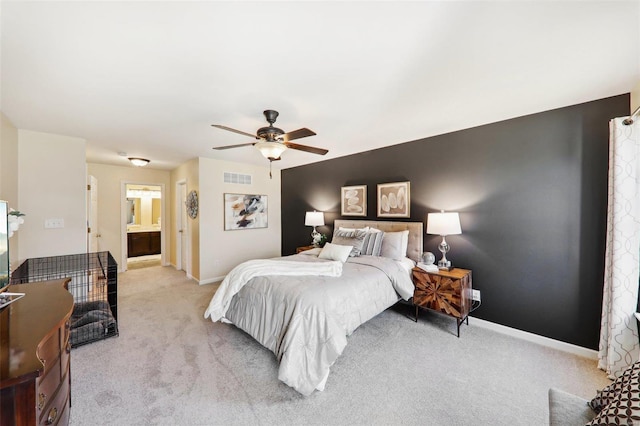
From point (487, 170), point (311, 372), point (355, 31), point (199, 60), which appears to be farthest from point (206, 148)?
point (487, 170)

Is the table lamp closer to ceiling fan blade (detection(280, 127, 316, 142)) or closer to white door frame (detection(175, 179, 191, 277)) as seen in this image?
ceiling fan blade (detection(280, 127, 316, 142))

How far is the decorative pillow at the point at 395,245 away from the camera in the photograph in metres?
Result: 3.39

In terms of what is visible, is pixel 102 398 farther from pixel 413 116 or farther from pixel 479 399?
pixel 413 116

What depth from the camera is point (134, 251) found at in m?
6.97

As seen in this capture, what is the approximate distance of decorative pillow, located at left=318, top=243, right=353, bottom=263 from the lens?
3.36m

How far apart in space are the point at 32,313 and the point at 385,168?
157 inches

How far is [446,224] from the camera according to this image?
→ 9.68ft

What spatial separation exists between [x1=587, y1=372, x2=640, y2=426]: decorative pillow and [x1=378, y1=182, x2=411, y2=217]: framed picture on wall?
2.84 m

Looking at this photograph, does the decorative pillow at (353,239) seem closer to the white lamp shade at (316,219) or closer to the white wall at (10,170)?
the white lamp shade at (316,219)

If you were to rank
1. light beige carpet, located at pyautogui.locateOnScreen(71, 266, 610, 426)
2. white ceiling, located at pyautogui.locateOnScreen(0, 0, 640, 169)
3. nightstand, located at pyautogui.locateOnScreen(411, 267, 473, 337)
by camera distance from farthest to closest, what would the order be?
nightstand, located at pyautogui.locateOnScreen(411, 267, 473, 337) → light beige carpet, located at pyautogui.locateOnScreen(71, 266, 610, 426) → white ceiling, located at pyautogui.locateOnScreen(0, 0, 640, 169)

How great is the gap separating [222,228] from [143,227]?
429cm

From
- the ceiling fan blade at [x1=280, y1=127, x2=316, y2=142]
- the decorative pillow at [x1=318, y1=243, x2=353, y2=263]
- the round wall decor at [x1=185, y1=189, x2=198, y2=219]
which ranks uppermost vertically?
the ceiling fan blade at [x1=280, y1=127, x2=316, y2=142]

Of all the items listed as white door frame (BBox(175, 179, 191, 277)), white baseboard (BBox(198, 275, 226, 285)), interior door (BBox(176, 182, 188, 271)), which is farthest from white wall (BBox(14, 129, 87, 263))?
interior door (BBox(176, 182, 188, 271))

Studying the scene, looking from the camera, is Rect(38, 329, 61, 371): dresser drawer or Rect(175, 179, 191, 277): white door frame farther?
Rect(175, 179, 191, 277): white door frame
